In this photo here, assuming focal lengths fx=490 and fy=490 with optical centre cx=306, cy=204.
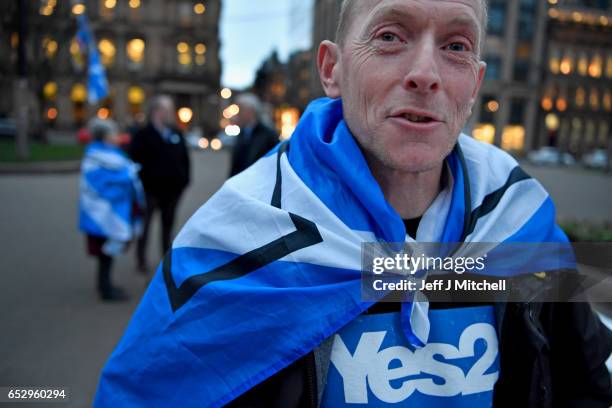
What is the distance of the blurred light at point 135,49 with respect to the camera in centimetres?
3919

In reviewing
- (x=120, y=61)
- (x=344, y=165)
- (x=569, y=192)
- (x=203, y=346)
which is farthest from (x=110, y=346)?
(x=120, y=61)

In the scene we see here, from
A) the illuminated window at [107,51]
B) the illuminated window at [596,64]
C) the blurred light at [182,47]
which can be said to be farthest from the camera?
the illuminated window at [596,64]

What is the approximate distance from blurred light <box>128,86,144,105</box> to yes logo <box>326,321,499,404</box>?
44256 millimetres

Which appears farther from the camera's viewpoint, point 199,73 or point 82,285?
point 199,73

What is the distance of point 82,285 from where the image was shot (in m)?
5.43

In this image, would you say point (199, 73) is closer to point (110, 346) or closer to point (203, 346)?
point (110, 346)

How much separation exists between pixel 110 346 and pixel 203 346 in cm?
315

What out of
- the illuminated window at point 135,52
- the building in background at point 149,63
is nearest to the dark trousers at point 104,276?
the building in background at point 149,63

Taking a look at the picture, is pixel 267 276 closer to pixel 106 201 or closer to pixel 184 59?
pixel 106 201

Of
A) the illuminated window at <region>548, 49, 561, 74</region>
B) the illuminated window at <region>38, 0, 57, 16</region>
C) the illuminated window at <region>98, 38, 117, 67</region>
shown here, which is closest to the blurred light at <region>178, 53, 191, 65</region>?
the illuminated window at <region>98, 38, 117, 67</region>

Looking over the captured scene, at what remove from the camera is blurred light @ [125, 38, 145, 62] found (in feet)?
129

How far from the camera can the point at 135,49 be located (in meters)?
40.2

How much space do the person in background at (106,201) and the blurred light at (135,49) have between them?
37700 mm

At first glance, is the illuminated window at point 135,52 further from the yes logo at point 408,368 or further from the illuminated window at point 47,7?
the yes logo at point 408,368
